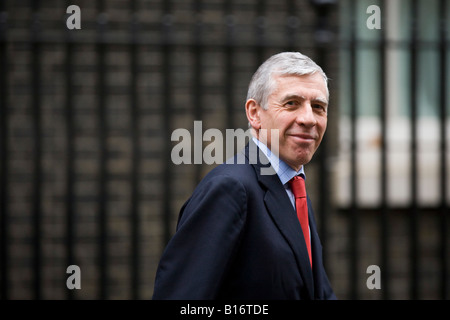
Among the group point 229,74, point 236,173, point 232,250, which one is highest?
point 229,74

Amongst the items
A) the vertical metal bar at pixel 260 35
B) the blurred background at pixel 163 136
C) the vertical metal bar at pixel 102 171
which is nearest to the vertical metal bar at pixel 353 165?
the blurred background at pixel 163 136

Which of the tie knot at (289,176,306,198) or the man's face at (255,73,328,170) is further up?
the man's face at (255,73,328,170)

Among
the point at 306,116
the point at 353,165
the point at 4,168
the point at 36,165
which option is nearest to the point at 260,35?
the point at 353,165

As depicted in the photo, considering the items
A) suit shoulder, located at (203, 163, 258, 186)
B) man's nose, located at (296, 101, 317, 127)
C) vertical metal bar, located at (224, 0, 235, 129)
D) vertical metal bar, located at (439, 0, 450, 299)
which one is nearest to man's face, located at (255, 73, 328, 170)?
man's nose, located at (296, 101, 317, 127)

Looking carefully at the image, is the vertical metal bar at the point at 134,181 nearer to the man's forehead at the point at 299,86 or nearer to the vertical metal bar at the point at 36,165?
the vertical metal bar at the point at 36,165

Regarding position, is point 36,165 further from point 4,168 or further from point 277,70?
point 277,70

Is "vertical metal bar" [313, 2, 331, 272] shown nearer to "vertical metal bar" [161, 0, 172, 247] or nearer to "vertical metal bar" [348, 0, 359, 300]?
"vertical metal bar" [348, 0, 359, 300]

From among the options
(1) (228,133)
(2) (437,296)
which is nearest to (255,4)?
(1) (228,133)

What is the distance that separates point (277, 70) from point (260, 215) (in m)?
0.47

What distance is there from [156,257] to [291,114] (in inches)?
122

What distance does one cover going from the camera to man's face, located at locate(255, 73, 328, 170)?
1.71m

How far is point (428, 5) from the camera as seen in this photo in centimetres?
514

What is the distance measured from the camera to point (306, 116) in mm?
1709
